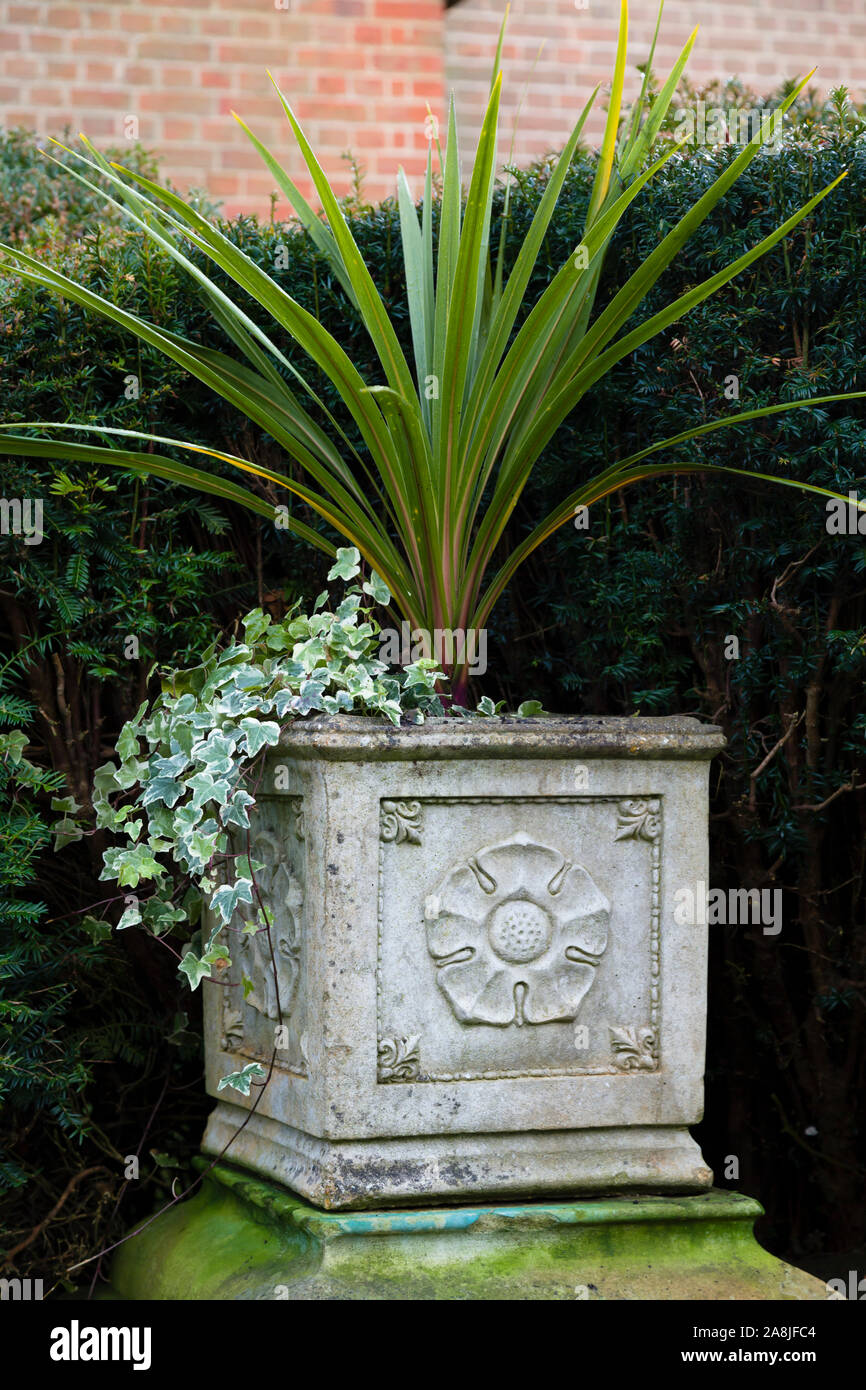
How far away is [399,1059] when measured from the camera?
2014 millimetres

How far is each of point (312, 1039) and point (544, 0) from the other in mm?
4205


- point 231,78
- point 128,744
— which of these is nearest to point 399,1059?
point 128,744

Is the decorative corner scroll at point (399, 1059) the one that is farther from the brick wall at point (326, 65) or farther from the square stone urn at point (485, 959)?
the brick wall at point (326, 65)

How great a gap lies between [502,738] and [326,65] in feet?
11.4

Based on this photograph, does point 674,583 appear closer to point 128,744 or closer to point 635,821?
point 635,821

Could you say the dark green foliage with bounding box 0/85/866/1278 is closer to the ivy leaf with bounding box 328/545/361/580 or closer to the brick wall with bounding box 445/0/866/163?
the ivy leaf with bounding box 328/545/361/580

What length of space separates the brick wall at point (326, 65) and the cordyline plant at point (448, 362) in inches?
94.2

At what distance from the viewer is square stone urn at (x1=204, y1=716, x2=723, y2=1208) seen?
2.00 m

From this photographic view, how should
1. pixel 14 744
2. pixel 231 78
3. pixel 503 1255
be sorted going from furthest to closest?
pixel 231 78 → pixel 14 744 → pixel 503 1255

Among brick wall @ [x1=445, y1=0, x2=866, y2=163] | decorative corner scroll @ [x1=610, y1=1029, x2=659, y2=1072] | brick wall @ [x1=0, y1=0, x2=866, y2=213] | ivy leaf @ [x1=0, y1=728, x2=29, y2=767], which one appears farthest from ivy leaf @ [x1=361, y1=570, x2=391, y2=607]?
brick wall @ [x1=445, y1=0, x2=866, y2=163]

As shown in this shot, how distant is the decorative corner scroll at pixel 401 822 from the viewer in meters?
2.02

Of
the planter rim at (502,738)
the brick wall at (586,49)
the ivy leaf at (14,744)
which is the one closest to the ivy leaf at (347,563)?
the planter rim at (502,738)

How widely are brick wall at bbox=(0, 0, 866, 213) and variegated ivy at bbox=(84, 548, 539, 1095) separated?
276cm
